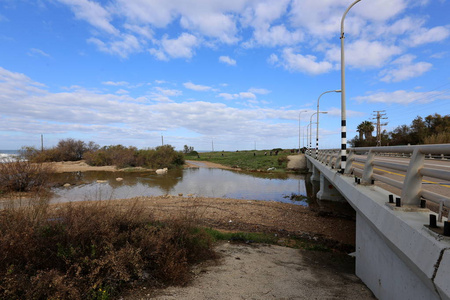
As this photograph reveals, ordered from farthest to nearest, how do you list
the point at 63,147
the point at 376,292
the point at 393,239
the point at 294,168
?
the point at 63,147 → the point at 294,168 → the point at 376,292 → the point at 393,239

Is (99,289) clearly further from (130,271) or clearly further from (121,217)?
(121,217)

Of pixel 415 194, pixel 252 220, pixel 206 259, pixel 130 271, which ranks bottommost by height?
pixel 252 220

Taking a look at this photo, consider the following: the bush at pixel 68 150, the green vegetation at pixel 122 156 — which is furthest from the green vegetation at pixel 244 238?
the bush at pixel 68 150

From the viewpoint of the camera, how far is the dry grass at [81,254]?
3.73 metres

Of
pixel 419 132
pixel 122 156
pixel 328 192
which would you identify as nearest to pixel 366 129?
pixel 419 132

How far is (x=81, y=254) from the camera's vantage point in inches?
181

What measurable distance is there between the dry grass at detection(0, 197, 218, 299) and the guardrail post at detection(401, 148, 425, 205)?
4252mm

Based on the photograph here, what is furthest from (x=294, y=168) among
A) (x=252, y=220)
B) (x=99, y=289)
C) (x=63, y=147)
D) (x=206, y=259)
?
(x=63, y=147)

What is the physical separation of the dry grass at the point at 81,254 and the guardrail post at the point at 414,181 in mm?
4252

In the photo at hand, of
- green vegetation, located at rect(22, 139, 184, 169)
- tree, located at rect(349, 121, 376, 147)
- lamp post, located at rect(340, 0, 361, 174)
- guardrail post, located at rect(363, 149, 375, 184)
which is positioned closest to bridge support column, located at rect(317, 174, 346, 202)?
lamp post, located at rect(340, 0, 361, 174)

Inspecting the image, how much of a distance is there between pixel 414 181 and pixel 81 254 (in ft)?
18.8

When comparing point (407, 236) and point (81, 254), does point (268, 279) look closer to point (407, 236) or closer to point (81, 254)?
point (407, 236)

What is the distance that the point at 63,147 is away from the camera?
6347 cm

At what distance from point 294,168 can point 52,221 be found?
43.5m
